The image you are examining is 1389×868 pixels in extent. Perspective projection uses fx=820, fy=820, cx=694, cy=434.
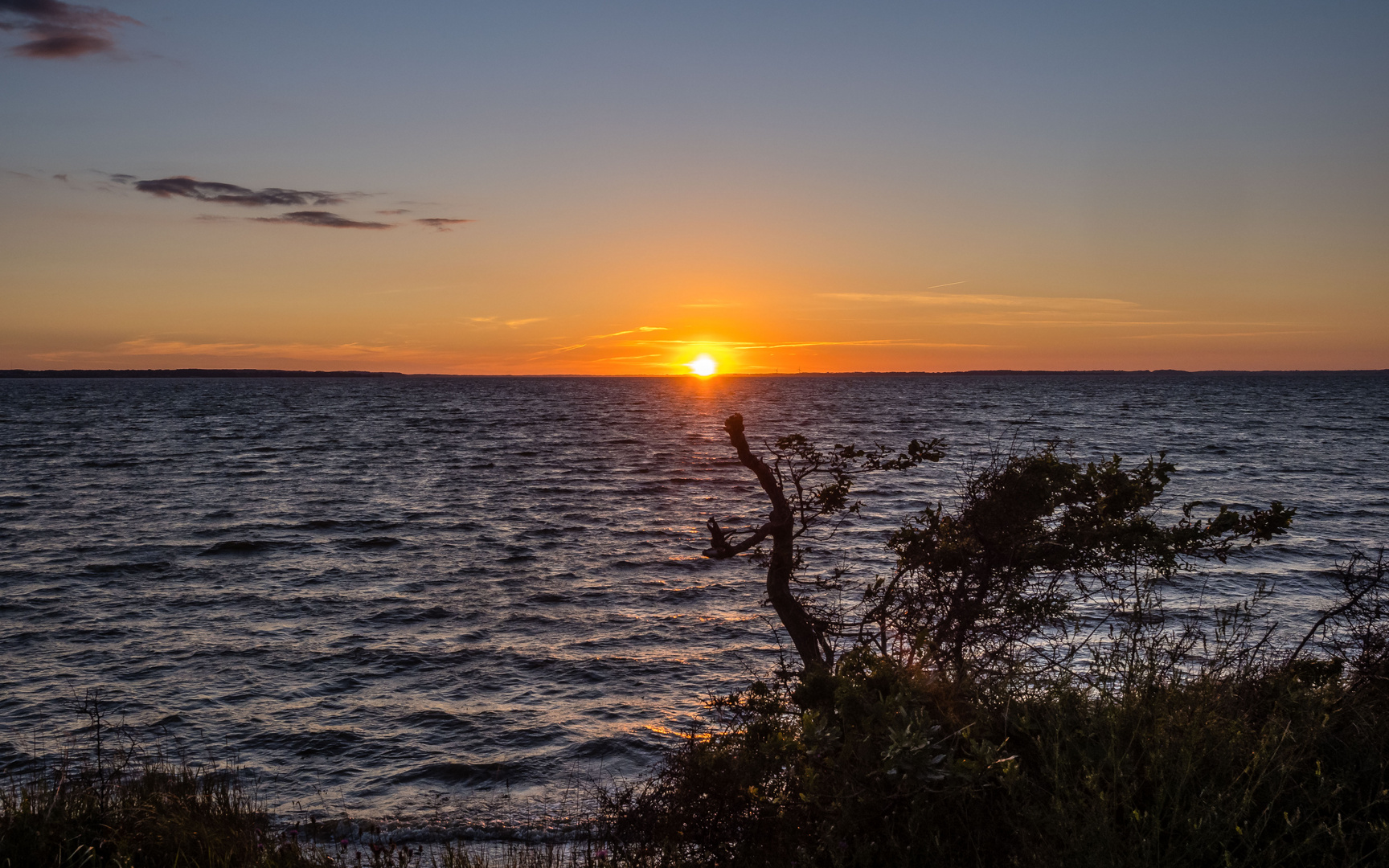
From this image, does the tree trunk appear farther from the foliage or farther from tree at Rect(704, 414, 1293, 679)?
the foliage

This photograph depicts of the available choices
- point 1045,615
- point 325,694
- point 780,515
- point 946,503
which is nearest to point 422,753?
point 325,694

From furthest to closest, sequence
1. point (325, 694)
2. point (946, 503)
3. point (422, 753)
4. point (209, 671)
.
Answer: point (946, 503) → point (209, 671) → point (325, 694) → point (422, 753)

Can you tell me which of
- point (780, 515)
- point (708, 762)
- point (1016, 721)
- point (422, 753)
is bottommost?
point (422, 753)

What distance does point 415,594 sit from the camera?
65.0 feet

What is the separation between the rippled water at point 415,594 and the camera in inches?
469

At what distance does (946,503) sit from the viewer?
103 ft

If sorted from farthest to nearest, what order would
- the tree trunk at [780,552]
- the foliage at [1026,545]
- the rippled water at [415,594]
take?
the rippled water at [415,594], the foliage at [1026,545], the tree trunk at [780,552]

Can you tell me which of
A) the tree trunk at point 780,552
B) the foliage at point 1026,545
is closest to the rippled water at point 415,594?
the foliage at point 1026,545

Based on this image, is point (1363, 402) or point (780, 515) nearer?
point (780, 515)

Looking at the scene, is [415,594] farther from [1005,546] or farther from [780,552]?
[1005,546]

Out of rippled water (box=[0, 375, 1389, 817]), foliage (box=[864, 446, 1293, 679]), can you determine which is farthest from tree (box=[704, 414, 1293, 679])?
rippled water (box=[0, 375, 1389, 817])

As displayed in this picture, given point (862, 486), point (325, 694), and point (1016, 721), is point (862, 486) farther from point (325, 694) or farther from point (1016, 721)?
point (1016, 721)

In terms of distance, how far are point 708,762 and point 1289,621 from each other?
1563cm

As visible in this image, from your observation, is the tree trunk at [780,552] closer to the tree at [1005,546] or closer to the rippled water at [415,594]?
the tree at [1005,546]
